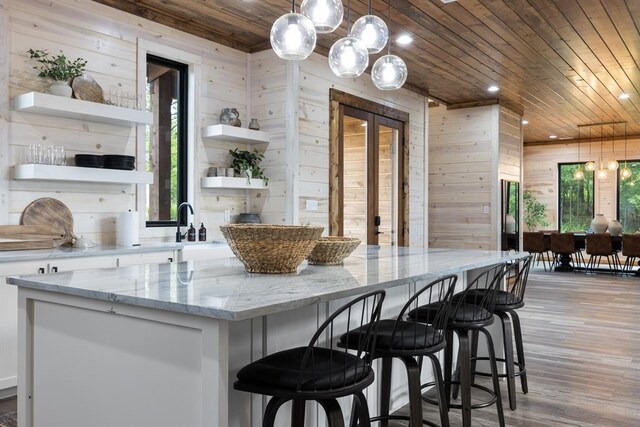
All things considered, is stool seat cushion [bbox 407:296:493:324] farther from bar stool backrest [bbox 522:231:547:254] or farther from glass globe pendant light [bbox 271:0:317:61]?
bar stool backrest [bbox 522:231:547:254]

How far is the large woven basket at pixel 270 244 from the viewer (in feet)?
7.58

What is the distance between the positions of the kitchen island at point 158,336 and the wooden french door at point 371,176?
3.70m

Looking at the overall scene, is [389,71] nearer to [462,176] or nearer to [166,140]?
[166,140]

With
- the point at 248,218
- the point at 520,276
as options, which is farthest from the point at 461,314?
the point at 248,218

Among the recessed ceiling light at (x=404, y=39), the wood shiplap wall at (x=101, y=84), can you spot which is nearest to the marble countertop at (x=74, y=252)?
the wood shiplap wall at (x=101, y=84)

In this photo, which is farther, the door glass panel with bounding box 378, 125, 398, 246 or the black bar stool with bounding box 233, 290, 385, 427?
the door glass panel with bounding box 378, 125, 398, 246

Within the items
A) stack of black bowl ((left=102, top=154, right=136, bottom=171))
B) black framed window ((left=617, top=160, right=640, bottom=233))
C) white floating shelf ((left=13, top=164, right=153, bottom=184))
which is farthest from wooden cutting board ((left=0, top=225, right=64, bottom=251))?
black framed window ((left=617, top=160, right=640, bottom=233))

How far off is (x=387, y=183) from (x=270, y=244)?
4.68 m

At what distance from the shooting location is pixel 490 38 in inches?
211

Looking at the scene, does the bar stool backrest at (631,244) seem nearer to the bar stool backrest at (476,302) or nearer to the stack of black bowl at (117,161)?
the bar stool backrest at (476,302)

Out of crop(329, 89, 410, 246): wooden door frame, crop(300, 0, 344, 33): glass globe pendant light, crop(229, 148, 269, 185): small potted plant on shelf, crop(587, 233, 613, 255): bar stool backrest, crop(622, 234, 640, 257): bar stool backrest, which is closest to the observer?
crop(300, 0, 344, 33): glass globe pendant light

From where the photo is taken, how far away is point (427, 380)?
143 inches

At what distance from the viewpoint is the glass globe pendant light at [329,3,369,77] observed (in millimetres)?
2877

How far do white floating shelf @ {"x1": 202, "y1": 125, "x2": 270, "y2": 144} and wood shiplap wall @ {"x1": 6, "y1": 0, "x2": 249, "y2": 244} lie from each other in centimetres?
10
